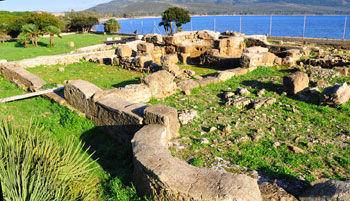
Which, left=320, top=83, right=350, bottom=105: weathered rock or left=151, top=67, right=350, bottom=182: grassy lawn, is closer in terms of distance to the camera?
left=151, top=67, right=350, bottom=182: grassy lawn

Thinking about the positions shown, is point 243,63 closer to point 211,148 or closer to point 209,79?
point 209,79

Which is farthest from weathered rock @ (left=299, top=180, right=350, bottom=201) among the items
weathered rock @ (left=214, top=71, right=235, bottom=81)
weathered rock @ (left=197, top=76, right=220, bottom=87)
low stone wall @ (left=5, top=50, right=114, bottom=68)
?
low stone wall @ (left=5, top=50, right=114, bottom=68)

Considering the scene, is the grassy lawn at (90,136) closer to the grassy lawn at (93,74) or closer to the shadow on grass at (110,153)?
the shadow on grass at (110,153)

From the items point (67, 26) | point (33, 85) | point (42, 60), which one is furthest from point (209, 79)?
point (67, 26)

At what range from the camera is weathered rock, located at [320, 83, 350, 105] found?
7.45 meters

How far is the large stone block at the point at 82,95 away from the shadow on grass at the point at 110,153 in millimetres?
694

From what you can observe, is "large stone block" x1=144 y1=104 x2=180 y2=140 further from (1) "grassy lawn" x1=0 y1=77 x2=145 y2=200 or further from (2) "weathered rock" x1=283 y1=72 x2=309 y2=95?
(2) "weathered rock" x1=283 y1=72 x2=309 y2=95

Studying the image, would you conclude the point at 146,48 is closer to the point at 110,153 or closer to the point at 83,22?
the point at 110,153

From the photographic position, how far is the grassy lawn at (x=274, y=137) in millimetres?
4719

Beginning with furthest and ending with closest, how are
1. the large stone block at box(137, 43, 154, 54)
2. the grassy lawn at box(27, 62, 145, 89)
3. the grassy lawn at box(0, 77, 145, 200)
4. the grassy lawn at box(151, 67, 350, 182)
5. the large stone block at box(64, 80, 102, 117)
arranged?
the large stone block at box(137, 43, 154, 54)
the grassy lawn at box(27, 62, 145, 89)
the large stone block at box(64, 80, 102, 117)
the grassy lawn at box(151, 67, 350, 182)
the grassy lawn at box(0, 77, 145, 200)

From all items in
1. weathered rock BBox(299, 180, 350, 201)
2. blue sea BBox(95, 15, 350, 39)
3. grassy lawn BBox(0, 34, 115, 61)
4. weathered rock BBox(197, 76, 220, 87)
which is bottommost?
blue sea BBox(95, 15, 350, 39)

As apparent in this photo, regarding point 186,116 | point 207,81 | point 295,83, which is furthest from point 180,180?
point 207,81

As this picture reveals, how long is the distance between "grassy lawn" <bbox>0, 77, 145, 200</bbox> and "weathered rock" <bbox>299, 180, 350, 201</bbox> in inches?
96.7

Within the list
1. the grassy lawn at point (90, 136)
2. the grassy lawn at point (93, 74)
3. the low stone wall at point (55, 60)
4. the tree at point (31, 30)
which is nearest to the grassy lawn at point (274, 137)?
the grassy lawn at point (90, 136)
